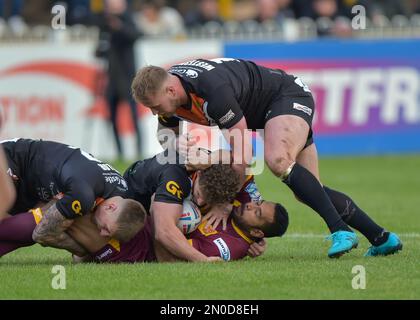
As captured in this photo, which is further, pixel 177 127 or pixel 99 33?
pixel 99 33

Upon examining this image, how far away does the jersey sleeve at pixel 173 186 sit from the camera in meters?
8.78

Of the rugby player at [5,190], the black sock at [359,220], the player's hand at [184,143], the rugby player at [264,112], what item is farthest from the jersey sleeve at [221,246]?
the rugby player at [5,190]

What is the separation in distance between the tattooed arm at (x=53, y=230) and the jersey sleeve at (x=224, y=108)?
1.46 metres

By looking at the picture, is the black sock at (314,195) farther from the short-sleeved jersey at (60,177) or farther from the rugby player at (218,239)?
the short-sleeved jersey at (60,177)

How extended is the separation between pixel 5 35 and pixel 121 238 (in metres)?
10.4

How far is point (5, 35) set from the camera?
723 inches

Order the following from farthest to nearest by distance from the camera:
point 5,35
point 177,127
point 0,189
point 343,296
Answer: point 5,35 < point 177,127 < point 0,189 < point 343,296

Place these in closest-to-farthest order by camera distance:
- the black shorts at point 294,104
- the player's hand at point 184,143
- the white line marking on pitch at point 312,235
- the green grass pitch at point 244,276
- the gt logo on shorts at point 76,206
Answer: the green grass pitch at point 244,276 → the gt logo on shorts at point 76,206 → the player's hand at point 184,143 → the black shorts at point 294,104 → the white line marking on pitch at point 312,235

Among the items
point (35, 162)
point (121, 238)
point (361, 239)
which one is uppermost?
point (35, 162)

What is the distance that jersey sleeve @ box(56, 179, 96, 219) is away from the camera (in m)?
8.44

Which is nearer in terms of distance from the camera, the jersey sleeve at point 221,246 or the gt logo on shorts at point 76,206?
the gt logo on shorts at point 76,206

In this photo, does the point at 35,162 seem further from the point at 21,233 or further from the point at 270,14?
the point at 270,14

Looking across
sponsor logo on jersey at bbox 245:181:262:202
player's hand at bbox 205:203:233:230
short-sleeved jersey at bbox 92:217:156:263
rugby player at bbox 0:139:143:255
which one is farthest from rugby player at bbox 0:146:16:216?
sponsor logo on jersey at bbox 245:181:262:202

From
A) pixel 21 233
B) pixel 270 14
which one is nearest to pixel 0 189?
pixel 21 233
